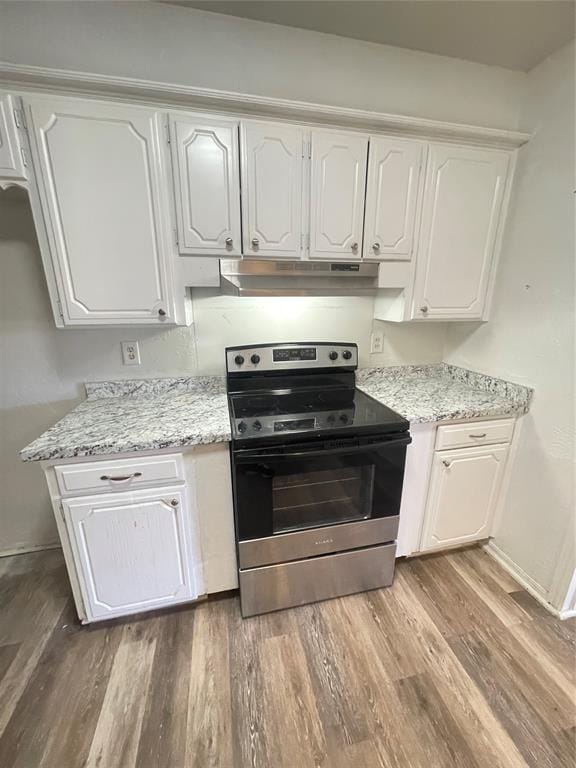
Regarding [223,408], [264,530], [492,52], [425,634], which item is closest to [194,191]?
[223,408]

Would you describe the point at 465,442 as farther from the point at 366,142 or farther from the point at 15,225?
the point at 15,225

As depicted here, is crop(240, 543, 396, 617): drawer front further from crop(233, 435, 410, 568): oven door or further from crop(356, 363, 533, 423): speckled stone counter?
crop(356, 363, 533, 423): speckled stone counter

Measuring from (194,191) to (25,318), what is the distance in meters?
1.08

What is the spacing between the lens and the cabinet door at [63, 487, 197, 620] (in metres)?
1.26

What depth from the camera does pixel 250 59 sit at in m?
1.41

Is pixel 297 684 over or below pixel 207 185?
below

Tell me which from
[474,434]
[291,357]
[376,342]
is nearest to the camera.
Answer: [474,434]

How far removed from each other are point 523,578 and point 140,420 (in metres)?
2.15

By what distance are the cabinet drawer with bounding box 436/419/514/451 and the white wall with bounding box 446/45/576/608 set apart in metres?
0.11

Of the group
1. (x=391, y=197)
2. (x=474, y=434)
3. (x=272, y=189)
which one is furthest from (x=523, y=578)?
(x=272, y=189)

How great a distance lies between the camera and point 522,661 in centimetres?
134

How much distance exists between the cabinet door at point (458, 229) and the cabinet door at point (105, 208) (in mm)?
1251


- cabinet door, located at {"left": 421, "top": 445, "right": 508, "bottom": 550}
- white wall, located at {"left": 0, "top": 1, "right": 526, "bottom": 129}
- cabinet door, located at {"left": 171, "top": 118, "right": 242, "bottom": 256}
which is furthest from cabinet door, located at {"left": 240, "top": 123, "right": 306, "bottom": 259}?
cabinet door, located at {"left": 421, "top": 445, "right": 508, "bottom": 550}

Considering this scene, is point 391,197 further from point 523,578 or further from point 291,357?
point 523,578
